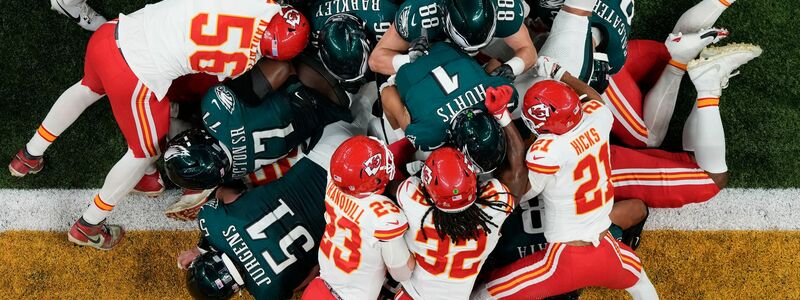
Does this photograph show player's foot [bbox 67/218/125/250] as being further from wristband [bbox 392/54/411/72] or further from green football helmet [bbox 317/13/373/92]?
wristband [bbox 392/54/411/72]

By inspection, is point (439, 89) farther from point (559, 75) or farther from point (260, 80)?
point (260, 80)

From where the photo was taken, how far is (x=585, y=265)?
3838 millimetres

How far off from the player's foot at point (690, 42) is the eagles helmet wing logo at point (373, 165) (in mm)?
2090

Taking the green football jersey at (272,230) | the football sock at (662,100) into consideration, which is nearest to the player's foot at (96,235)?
the green football jersey at (272,230)

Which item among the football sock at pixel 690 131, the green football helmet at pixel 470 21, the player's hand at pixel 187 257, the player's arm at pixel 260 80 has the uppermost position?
the green football helmet at pixel 470 21

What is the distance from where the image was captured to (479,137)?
358 cm

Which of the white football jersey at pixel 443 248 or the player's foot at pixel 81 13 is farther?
the player's foot at pixel 81 13

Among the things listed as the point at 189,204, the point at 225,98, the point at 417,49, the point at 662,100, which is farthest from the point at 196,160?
the point at 662,100

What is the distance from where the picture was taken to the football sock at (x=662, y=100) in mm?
4566

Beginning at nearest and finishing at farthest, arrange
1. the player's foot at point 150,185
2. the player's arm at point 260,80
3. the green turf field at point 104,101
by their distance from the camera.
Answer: the player's arm at point 260,80
the player's foot at point 150,185
the green turf field at point 104,101

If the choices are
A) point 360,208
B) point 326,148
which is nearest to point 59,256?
point 326,148

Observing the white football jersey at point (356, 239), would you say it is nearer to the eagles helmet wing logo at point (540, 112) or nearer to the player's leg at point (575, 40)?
the eagles helmet wing logo at point (540, 112)

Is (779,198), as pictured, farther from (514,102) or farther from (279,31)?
(279,31)

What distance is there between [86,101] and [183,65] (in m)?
0.79
